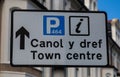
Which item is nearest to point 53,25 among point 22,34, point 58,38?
point 58,38

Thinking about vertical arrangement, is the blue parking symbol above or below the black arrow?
above

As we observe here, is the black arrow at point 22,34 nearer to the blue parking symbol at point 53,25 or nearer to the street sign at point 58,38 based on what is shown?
the street sign at point 58,38

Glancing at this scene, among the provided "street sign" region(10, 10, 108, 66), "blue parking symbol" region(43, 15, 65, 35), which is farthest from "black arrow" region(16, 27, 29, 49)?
"blue parking symbol" region(43, 15, 65, 35)

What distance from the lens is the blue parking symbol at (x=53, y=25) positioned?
12.9 feet

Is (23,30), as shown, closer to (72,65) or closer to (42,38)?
(42,38)

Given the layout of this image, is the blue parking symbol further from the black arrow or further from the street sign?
the black arrow

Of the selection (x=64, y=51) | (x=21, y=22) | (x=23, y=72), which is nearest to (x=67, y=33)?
(x=64, y=51)

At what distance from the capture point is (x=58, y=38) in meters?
3.93

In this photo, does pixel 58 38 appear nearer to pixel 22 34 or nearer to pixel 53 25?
pixel 53 25

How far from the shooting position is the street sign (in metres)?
3.89

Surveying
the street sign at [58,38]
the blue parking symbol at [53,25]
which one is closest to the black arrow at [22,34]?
the street sign at [58,38]

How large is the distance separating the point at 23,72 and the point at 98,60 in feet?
65.3

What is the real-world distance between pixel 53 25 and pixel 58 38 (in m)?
0.12

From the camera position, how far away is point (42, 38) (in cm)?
394
